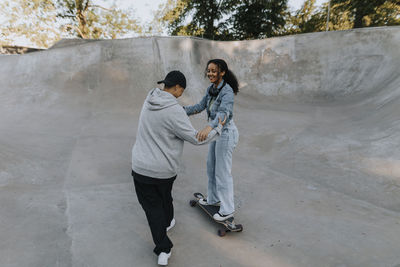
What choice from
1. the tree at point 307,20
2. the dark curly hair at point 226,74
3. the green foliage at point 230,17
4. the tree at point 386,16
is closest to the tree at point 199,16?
the green foliage at point 230,17

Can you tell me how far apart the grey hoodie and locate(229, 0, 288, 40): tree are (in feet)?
70.4

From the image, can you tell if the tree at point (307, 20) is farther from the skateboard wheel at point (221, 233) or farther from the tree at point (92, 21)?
the skateboard wheel at point (221, 233)

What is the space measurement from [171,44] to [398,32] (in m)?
8.59

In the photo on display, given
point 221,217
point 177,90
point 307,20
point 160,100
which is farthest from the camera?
point 307,20

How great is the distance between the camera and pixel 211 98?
2531 millimetres

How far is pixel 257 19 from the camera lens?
20578 mm

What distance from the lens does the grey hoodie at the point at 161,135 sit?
173cm

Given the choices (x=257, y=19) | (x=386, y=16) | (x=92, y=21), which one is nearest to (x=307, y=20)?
(x=386, y=16)

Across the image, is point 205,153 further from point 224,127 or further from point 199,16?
point 199,16

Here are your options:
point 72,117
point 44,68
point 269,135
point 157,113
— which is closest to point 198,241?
point 157,113

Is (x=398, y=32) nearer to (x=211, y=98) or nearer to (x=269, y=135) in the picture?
(x=269, y=135)

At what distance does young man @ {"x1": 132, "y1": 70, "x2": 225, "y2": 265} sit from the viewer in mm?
1742

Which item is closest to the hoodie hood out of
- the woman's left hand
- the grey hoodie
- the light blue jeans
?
the grey hoodie

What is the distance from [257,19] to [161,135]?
72.8 feet
